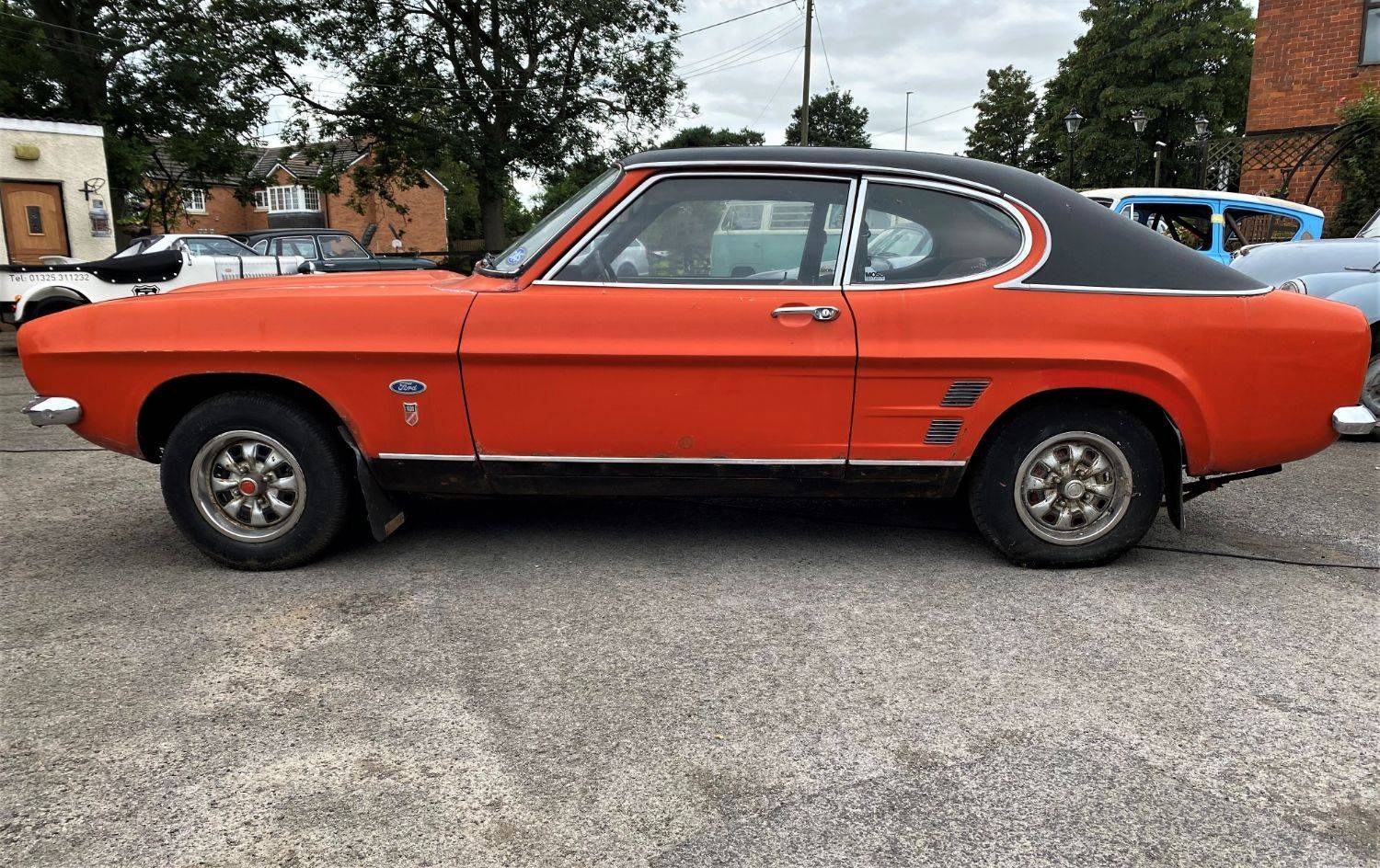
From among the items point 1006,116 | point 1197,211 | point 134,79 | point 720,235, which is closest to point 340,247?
point 134,79

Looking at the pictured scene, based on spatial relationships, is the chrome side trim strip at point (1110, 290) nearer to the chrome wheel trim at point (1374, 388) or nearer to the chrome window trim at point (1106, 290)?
the chrome window trim at point (1106, 290)

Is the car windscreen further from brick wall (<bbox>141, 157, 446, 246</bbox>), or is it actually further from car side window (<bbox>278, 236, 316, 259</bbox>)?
brick wall (<bbox>141, 157, 446, 246</bbox>)

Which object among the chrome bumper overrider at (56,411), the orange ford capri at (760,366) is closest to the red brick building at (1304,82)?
the orange ford capri at (760,366)

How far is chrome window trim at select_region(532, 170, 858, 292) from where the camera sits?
140 inches

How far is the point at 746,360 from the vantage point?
3482mm

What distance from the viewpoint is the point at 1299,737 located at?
2.53 meters

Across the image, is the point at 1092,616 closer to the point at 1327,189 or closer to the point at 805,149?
the point at 805,149

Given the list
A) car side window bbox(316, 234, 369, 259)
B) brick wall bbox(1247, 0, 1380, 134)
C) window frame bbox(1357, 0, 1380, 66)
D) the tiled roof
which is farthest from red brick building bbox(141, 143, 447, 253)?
window frame bbox(1357, 0, 1380, 66)

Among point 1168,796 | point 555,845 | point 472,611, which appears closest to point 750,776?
point 555,845

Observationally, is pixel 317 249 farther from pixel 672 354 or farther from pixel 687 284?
pixel 672 354

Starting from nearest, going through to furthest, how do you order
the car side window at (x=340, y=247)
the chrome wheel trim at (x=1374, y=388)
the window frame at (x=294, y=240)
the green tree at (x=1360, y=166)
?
the chrome wheel trim at (x=1374, y=388) < the window frame at (x=294, y=240) < the car side window at (x=340, y=247) < the green tree at (x=1360, y=166)

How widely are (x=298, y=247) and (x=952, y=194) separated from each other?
1491cm

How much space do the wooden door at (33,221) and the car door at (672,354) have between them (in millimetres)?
17700

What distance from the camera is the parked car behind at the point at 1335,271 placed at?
Answer: 21.0 feet
